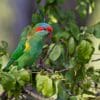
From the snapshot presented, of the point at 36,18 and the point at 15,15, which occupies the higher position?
the point at 15,15

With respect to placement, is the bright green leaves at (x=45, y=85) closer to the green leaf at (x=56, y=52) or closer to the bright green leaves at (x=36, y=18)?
the green leaf at (x=56, y=52)

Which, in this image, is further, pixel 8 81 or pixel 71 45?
pixel 71 45

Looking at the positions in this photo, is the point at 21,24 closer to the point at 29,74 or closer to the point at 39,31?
the point at 39,31

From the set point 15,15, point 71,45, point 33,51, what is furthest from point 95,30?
point 15,15

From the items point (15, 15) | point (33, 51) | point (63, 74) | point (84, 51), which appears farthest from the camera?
point (15, 15)

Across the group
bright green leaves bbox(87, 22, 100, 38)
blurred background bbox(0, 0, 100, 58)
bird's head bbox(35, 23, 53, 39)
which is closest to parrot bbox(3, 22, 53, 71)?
bird's head bbox(35, 23, 53, 39)

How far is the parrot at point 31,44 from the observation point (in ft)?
2.67

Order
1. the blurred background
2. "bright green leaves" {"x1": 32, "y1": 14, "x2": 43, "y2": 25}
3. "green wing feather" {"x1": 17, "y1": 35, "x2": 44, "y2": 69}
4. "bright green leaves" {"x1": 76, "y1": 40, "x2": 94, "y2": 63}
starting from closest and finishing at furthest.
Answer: "bright green leaves" {"x1": 76, "y1": 40, "x2": 94, "y2": 63} → "green wing feather" {"x1": 17, "y1": 35, "x2": 44, "y2": 69} → "bright green leaves" {"x1": 32, "y1": 14, "x2": 43, "y2": 25} → the blurred background

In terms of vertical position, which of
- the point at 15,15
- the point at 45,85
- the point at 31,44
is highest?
the point at 15,15

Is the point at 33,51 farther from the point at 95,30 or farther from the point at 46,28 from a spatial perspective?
the point at 95,30

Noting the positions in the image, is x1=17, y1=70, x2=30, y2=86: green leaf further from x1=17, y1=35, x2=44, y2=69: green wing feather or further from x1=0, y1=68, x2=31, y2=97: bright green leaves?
x1=17, y1=35, x2=44, y2=69: green wing feather

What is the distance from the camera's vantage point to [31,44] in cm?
89

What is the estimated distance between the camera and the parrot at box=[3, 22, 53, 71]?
2.67 feet

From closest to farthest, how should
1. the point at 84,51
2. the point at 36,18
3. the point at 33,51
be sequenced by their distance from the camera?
the point at 84,51 → the point at 33,51 → the point at 36,18
